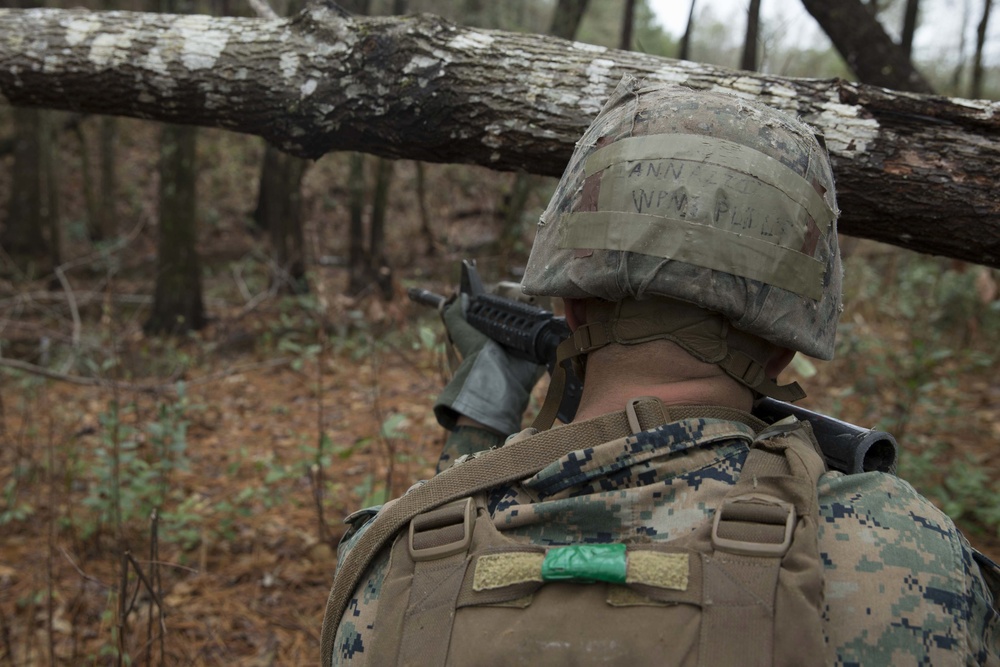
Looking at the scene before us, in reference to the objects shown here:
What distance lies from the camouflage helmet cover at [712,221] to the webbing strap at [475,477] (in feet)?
0.80

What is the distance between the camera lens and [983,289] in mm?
4836

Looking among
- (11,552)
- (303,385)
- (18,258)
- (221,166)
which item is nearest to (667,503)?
(11,552)

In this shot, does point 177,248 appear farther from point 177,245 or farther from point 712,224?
point 712,224

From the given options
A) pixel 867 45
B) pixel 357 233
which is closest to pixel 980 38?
pixel 867 45

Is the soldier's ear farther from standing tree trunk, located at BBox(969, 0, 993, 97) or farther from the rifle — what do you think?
standing tree trunk, located at BBox(969, 0, 993, 97)

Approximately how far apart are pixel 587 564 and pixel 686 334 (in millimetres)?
515

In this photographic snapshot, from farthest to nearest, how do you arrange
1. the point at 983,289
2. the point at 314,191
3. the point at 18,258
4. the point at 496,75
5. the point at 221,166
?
the point at 221,166
the point at 314,191
the point at 18,258
the point at 983,289
the point at 496,75

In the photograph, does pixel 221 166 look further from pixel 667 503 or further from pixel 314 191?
pixel 667 503

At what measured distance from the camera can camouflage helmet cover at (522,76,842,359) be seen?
1.38 metres

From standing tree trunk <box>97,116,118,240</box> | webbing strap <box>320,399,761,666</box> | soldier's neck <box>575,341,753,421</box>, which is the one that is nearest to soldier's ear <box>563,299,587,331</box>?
soldier's neck <box>575,341,753,421</box>

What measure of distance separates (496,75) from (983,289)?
395cm

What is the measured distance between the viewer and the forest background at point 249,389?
3365 millimetres

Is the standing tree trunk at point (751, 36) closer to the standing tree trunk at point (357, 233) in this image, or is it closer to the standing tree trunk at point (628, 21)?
the standing tree trunk at point (628, 21)

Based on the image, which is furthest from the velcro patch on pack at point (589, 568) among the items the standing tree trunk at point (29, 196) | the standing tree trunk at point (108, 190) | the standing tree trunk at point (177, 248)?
→ the standing tree trunk at point (108, 190)
